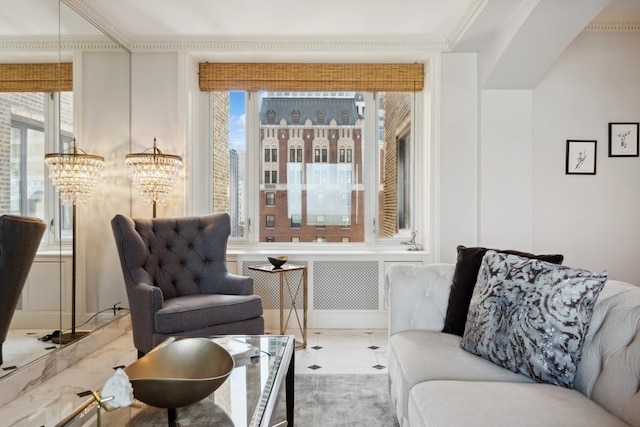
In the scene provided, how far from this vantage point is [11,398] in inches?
88.0

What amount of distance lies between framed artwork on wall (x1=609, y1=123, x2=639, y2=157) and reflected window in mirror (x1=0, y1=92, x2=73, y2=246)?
433 centimetres

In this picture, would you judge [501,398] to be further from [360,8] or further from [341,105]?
[341,105]

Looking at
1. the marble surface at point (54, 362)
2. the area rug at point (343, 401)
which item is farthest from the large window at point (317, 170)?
the area rug at point (343, 401)

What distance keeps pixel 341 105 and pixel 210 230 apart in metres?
1.86

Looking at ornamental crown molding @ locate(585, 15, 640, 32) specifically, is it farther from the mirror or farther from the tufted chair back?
the mirror

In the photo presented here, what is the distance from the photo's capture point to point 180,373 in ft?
4.38

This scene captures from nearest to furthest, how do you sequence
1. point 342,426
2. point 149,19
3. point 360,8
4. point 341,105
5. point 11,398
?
point 342,426 < point 11,398 < point 360,8 < point 149,19 < point 341,105

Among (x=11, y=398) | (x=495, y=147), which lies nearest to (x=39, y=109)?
(x=11, y=398)

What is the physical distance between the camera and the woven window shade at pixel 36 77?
220cm

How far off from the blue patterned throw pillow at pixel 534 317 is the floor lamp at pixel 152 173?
2.54 metres

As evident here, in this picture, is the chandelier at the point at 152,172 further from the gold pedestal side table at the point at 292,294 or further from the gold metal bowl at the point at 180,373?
the gold metal bowl at the point at 180,373

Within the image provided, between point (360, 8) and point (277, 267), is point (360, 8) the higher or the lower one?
the higher one

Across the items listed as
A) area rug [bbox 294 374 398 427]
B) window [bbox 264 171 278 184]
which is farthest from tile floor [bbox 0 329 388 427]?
window [bbox 264 171 278 184]

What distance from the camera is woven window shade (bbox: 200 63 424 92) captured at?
12.1 feet
